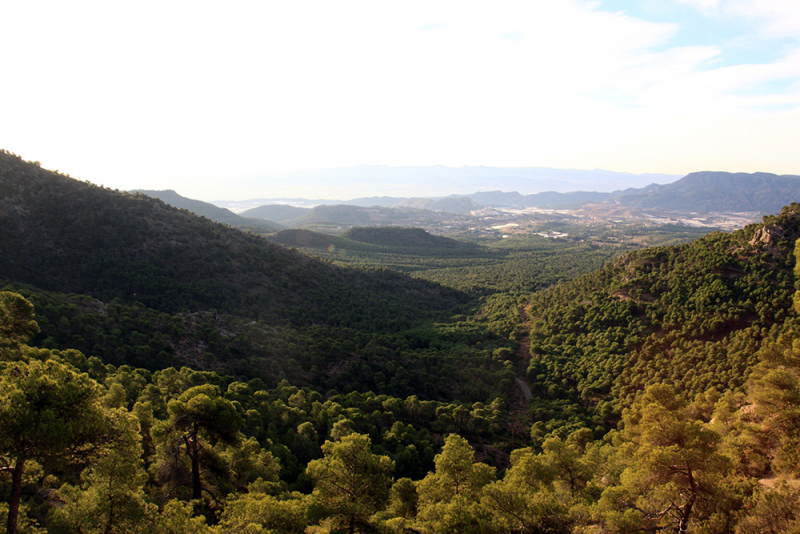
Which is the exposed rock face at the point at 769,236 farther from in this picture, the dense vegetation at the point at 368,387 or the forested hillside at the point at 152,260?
the forested hillside at the point at 152,260

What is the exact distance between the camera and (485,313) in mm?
79312

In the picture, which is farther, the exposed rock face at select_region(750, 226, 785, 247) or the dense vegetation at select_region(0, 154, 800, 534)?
the exposed rock face at select_region(750, 226, 785, 247)

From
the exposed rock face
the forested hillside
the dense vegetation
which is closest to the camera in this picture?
the dense vegetation

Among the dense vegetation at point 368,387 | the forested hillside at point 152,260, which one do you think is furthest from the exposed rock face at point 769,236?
the forested hillside at point 152,260

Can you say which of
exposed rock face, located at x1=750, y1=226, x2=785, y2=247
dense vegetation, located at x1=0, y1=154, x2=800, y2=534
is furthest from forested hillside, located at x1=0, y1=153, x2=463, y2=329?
exposed rock face, located at x1=750, y1=226, x2=785, y2=247

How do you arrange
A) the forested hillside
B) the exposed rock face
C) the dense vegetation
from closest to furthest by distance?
the dense vegetation < the exposed rock face < the forested hillside

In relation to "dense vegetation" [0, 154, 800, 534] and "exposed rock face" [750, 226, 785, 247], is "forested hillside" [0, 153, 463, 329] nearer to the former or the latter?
"dense vegetation" [0, 154, 800, 534]

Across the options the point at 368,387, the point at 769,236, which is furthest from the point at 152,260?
the point at 769,236

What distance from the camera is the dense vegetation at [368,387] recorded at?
45.8 feet

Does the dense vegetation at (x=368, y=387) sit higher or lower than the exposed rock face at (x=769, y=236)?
lower

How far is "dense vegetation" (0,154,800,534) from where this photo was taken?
1395cm

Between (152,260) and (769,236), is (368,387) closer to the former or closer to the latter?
(152,260)

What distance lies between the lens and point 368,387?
4606 centimetres

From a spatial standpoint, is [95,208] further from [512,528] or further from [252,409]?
[512,528]
